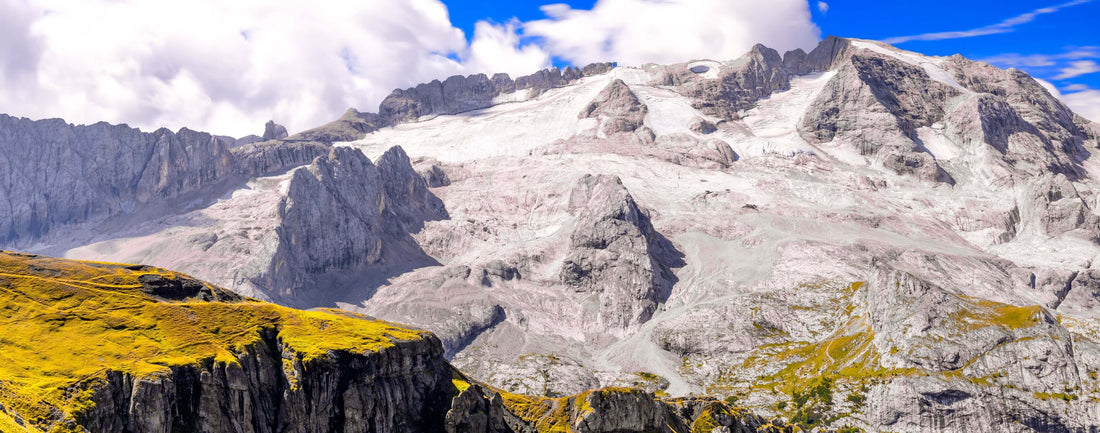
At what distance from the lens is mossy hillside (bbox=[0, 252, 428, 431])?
56688 millimetres

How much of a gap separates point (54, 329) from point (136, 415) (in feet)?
38.6

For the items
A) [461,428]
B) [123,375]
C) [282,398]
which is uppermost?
[123,375]

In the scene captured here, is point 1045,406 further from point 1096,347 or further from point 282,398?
point 282,398

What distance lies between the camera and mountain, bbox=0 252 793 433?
59.1m

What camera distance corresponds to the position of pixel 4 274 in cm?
7044

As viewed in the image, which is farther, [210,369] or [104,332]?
[210,369]

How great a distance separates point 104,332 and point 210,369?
9.63m

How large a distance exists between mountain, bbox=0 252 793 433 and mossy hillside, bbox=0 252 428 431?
5.3 inches

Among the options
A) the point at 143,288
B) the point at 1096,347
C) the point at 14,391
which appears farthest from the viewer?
the point at 1096,347

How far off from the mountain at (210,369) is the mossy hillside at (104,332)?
0.13m

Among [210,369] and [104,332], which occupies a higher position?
[104,332]

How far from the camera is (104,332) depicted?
66.1 m

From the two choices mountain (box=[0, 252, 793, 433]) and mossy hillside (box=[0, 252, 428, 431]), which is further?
mountain (box=[0, 252, 793, 433])

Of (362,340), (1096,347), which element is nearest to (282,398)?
(362,340)
